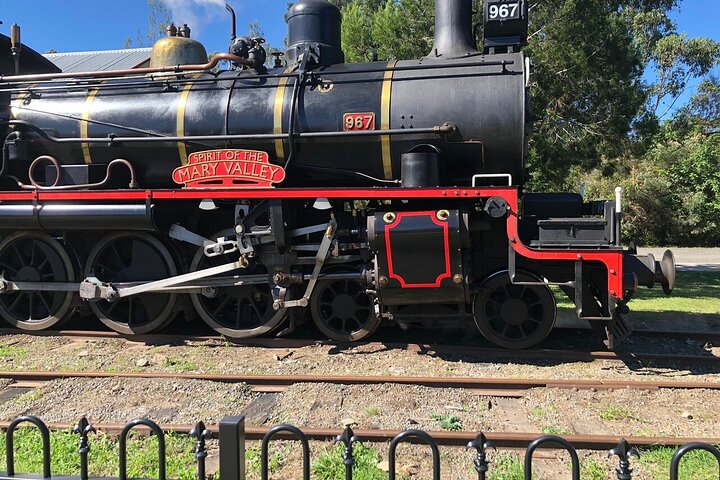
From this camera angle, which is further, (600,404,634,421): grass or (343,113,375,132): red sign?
(343,113,375,132): red sign

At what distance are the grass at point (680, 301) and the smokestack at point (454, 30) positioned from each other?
15.0 feet

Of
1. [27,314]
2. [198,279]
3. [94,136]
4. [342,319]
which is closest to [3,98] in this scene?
[94,136]

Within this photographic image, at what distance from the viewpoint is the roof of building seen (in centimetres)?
2105

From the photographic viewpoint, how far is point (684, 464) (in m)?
3.31

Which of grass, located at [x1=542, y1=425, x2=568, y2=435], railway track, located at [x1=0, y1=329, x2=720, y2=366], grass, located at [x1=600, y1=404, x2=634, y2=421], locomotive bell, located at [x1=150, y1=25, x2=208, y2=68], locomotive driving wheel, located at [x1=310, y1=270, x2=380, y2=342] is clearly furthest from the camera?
locomotive bell, located at [x1=150, y1=25, x2=208, y2=68]

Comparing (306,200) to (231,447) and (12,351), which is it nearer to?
(12,351)

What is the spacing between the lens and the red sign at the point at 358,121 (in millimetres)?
5566

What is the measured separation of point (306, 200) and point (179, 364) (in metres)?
2.22

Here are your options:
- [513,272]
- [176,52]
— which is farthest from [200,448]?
[176,52]

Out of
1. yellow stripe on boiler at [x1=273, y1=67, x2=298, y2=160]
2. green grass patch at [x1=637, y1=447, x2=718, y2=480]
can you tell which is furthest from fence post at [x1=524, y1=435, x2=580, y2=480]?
yellow stripe on boiler at [x1=273, y1=67, x2=298, y2=160]

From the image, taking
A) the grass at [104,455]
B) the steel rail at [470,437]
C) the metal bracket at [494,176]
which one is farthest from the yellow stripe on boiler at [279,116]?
the grass at [104,455]

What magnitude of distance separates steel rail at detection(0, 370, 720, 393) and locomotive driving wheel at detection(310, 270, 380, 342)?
1.11 metres

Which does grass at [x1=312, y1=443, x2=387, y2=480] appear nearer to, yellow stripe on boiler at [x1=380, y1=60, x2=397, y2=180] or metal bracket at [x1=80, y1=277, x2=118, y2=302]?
yellow stripe on boiler at [x1=380, y1=60, x2=397, y2=180]

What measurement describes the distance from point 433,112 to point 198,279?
3172 mm
